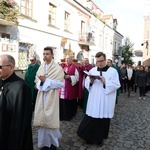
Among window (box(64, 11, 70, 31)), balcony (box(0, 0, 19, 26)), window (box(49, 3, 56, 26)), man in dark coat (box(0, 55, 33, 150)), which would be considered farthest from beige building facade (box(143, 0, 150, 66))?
man in dark coat (box(0, 55, 33, 150))

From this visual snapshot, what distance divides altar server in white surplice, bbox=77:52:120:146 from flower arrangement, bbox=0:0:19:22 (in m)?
6.48

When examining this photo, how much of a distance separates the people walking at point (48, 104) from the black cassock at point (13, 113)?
120cm

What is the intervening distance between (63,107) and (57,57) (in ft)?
30.8

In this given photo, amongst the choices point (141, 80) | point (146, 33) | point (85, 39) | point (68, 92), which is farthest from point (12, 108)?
point (146, 33)

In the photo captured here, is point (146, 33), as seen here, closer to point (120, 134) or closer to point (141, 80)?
point (141, 80)

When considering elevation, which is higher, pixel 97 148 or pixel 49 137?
pixel 49 137

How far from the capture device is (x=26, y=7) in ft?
40.1

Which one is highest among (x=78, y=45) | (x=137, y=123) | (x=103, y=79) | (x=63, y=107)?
(x=78, y=45)

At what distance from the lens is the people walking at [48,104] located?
151 inches

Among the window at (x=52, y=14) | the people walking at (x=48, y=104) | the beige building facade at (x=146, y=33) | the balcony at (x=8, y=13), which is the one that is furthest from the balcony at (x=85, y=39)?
the people walking at (x=48, y=104)

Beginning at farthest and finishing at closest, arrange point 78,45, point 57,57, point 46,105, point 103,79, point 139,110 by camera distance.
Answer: point 78,45 < point 57,57 < point 139,110 < point 103,79 < point 46,105

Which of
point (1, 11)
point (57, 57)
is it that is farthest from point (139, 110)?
point (57, 57)

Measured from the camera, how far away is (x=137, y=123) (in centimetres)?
639

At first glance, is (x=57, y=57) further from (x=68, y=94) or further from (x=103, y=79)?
(x=103, y=79)
